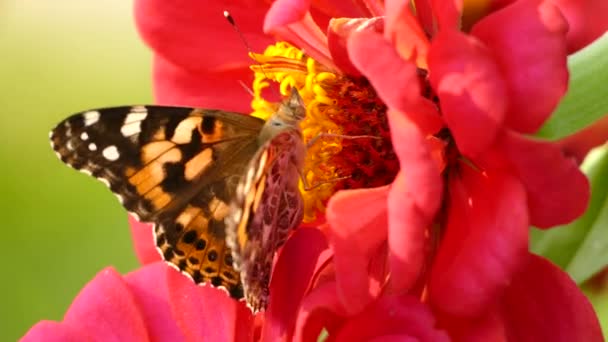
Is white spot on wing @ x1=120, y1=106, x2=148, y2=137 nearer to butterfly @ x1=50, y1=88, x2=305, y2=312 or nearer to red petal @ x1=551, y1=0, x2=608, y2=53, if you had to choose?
butterfly @ x1=50, y1=88, x2=305, y2=312

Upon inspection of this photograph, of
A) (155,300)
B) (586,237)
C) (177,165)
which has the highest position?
(177,165)

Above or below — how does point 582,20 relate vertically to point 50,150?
above

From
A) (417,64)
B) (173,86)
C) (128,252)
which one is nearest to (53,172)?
(128,252)

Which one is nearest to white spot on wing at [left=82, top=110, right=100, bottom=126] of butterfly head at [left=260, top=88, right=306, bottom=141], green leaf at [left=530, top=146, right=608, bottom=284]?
butterfly head at [left=260, top=88, right=306, bottom=141]

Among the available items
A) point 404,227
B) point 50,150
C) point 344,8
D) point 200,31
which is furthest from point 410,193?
point 50,150

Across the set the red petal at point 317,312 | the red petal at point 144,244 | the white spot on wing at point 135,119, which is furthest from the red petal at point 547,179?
the red petal at point 144,244

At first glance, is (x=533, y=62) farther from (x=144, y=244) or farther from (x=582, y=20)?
(x=144, y=244)
